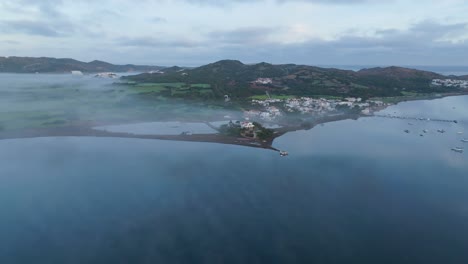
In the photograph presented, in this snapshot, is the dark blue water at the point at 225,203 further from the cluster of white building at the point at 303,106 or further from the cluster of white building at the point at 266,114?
the cluster of white building at the point at 303,106

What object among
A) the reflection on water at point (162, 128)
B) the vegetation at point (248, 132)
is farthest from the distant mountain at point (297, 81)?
the vegetation at point (248, 132)

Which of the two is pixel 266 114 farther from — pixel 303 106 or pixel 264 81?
pixel 264 81

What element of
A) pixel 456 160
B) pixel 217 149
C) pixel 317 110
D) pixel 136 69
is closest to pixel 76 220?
pixel 217 149

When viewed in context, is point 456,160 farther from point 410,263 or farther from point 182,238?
point 182,238

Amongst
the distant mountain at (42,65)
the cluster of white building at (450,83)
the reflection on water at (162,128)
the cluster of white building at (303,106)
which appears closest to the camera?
the reflection on water at (162,128)

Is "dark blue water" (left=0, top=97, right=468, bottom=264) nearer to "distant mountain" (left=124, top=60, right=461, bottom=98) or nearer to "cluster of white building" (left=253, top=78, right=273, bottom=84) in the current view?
"distant mountain" (left=124, top=60, right=461, bottom=98)

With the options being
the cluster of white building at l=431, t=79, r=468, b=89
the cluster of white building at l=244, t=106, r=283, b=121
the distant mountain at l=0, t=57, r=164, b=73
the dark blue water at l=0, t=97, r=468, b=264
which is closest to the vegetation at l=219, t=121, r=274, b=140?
the dark blue water at l=0, t=97, r=468, b=264

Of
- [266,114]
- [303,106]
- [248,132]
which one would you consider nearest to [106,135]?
[248,132]
